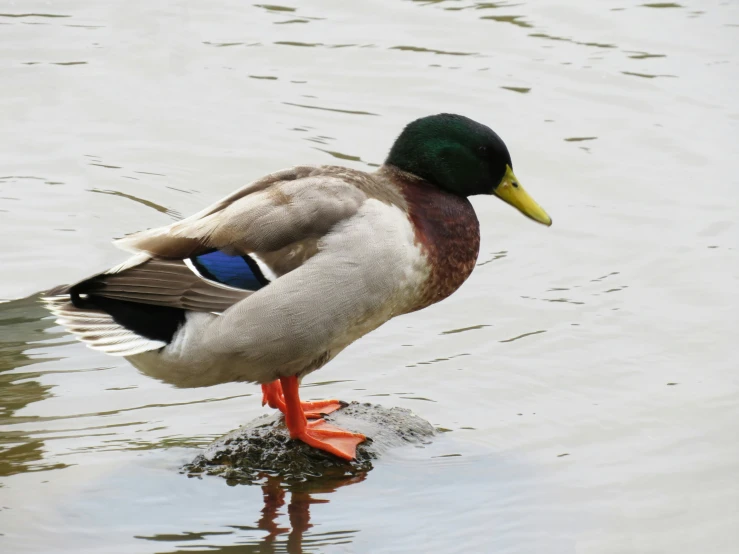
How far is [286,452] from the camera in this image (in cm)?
482

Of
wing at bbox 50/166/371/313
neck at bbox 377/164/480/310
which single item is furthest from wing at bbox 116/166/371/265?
neck at bbox 377/164/480/310

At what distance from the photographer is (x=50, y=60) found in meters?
9.44

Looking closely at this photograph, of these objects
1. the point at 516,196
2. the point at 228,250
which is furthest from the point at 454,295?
the point at 228,250

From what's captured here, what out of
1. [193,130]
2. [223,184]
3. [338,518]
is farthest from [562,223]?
[338,518]

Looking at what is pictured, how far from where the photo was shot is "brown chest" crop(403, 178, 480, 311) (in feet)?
16.2

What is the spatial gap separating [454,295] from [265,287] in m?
2.25

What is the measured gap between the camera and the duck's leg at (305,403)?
5152 mm

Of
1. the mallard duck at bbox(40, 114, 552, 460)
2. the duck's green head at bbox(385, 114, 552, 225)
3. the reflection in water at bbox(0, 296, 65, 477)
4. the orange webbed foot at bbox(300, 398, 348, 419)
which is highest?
the duck's green head at bbox(385, 114, 552, 225)

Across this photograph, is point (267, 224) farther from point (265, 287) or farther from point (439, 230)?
point (439, 230)

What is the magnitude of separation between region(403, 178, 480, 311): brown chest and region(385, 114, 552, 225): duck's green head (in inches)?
3.0

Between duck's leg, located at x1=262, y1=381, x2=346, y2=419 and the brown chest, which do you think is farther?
duck's leg, located at x1=262, y1=381, x2=346, y2=419

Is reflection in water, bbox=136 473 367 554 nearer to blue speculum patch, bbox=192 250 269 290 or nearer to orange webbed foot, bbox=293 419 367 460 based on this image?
orange webbed foot, bbox=293 419 367 460

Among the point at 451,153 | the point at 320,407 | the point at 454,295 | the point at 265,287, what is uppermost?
the point at 451,153

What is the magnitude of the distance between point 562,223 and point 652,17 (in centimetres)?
349
